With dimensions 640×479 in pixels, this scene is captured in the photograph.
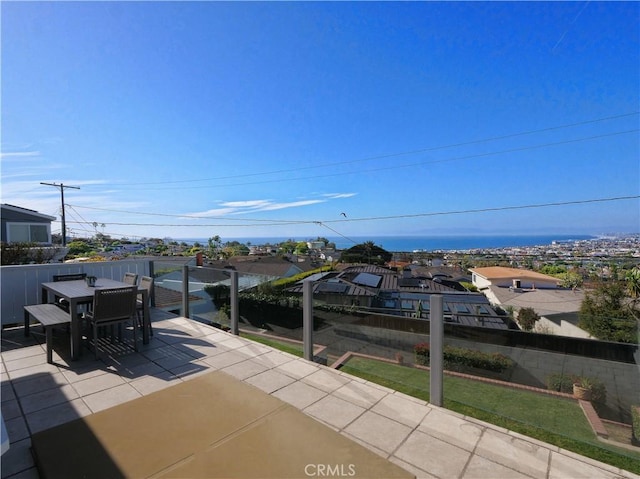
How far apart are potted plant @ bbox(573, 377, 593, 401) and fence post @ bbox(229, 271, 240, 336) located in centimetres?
417

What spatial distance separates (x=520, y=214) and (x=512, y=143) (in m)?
11.5

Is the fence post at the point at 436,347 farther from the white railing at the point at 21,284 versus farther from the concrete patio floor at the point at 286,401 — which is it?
the white railing at the point at 21,284

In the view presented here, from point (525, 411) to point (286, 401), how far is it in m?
2.08

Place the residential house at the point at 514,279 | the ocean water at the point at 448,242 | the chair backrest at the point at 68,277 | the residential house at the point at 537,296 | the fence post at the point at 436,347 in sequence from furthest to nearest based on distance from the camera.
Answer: the ocean water at the point at 448,242, the residential house at the point at 514,279, the chair backrest at the point at 68,277, the residential house at the point at 537,296, the fence post at the point at 436,347

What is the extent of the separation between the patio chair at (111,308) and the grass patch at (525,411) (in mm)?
3246

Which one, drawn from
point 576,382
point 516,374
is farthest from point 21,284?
point 576,382

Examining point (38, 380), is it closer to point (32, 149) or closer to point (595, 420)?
point (595, 420)

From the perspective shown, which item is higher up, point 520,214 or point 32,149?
point 32,149

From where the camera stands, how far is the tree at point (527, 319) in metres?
3.09

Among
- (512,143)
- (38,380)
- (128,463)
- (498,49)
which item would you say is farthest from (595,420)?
(512,143)

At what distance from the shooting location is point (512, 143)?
1179 inches

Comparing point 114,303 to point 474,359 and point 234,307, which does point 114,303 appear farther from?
point 474,359

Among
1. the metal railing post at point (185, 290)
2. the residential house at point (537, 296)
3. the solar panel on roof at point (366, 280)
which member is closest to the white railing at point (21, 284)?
the metal railing post at point (185, 290)

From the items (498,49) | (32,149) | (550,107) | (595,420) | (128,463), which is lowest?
(595,420)
